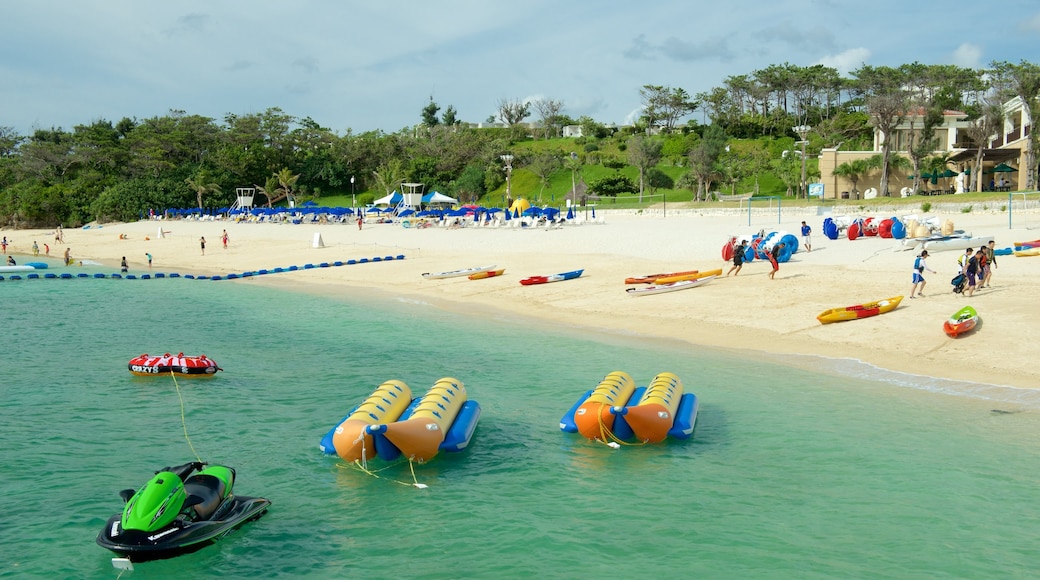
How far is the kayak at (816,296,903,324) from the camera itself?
1861 centimetres

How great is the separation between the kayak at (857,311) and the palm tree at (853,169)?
1566 inches

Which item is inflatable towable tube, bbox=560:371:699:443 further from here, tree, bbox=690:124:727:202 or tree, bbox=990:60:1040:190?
tree, bbox=690:124:727:202

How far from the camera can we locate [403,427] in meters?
10.9

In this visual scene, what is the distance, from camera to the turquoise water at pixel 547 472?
28.1 feet

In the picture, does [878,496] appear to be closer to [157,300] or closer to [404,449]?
[404,449]

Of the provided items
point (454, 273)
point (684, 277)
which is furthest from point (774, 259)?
point (454, 273)

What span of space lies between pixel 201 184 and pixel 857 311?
231ft

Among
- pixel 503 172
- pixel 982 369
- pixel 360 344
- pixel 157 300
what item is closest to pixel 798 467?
pixel 982 369

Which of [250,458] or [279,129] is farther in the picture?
[279,129]

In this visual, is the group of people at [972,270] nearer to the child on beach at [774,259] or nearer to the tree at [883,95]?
the child on beach at [774,259]

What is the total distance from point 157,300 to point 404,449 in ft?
71.6

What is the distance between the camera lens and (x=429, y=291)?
2902 cm

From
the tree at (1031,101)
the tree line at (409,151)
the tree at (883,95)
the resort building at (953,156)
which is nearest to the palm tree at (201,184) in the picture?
the tree line at (409,151)

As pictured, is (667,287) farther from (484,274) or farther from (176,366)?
(176,366)
